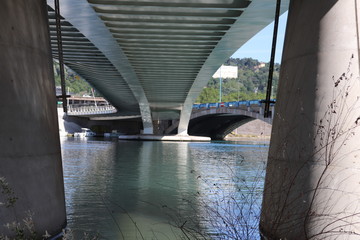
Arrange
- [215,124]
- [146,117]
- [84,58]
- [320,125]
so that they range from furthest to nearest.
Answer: [215,124] < [146,117] < [84,58] < [320,125]

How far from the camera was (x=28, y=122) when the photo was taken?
588 cm

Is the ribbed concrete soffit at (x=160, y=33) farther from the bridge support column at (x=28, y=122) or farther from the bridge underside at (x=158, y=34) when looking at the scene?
the bridge support column at (x=28, y=122)

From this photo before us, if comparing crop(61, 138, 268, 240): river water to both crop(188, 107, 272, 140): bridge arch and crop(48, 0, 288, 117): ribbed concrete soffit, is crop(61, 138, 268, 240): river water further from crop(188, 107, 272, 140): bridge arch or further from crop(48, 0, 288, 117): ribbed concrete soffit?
crop(188, 107, 272, 140): bridge arch

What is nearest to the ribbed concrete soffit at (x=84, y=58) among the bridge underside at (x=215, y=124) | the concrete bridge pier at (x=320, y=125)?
the concrete bridge pier at (x=320, y=125)

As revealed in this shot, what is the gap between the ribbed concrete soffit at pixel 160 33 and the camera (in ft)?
52.8

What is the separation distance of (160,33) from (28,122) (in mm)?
14962

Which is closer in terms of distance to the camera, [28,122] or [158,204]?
[28,122]

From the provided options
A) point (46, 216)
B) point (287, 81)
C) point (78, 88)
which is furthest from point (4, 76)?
point (78, 88)

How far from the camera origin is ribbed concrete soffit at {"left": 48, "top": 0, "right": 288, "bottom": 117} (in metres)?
16.1

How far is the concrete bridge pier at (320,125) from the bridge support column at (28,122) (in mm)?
2642

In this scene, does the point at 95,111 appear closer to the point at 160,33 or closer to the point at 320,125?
the point at 160,33

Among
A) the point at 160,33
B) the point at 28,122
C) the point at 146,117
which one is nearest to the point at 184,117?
the point at 146,117

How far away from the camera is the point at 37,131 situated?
19.7 ft

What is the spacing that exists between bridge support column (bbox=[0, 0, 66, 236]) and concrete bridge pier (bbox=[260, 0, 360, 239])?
264 centimetres
